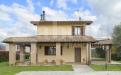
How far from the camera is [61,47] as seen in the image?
39.7 metres

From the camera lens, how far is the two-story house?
1441 inches

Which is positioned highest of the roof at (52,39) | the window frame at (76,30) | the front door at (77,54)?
the window frame at (76,30)

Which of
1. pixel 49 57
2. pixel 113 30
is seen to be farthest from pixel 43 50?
pixel 113 30

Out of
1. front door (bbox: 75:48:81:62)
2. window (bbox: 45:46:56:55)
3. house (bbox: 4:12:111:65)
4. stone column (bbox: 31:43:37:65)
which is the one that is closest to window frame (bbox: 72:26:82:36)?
house (bbox: 4:12:111:65)

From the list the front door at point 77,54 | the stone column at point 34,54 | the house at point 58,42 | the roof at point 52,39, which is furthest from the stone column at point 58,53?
the front door at point 77,54

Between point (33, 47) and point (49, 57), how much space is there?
3.97m

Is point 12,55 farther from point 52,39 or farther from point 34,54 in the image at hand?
point 52,39

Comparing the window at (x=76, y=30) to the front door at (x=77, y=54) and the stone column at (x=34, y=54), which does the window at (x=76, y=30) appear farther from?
the stone column at (x=34, y=54)

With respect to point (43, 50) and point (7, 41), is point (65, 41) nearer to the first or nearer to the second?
point (43, 50)

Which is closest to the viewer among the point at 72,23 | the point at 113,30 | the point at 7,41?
the point at 113,30

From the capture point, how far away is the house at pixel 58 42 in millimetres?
36594

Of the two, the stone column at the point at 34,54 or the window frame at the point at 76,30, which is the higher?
the window frame at the point at 76,30

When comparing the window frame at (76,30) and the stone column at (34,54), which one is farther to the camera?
the window frame at (76,30)

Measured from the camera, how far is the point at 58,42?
36.6 meters
